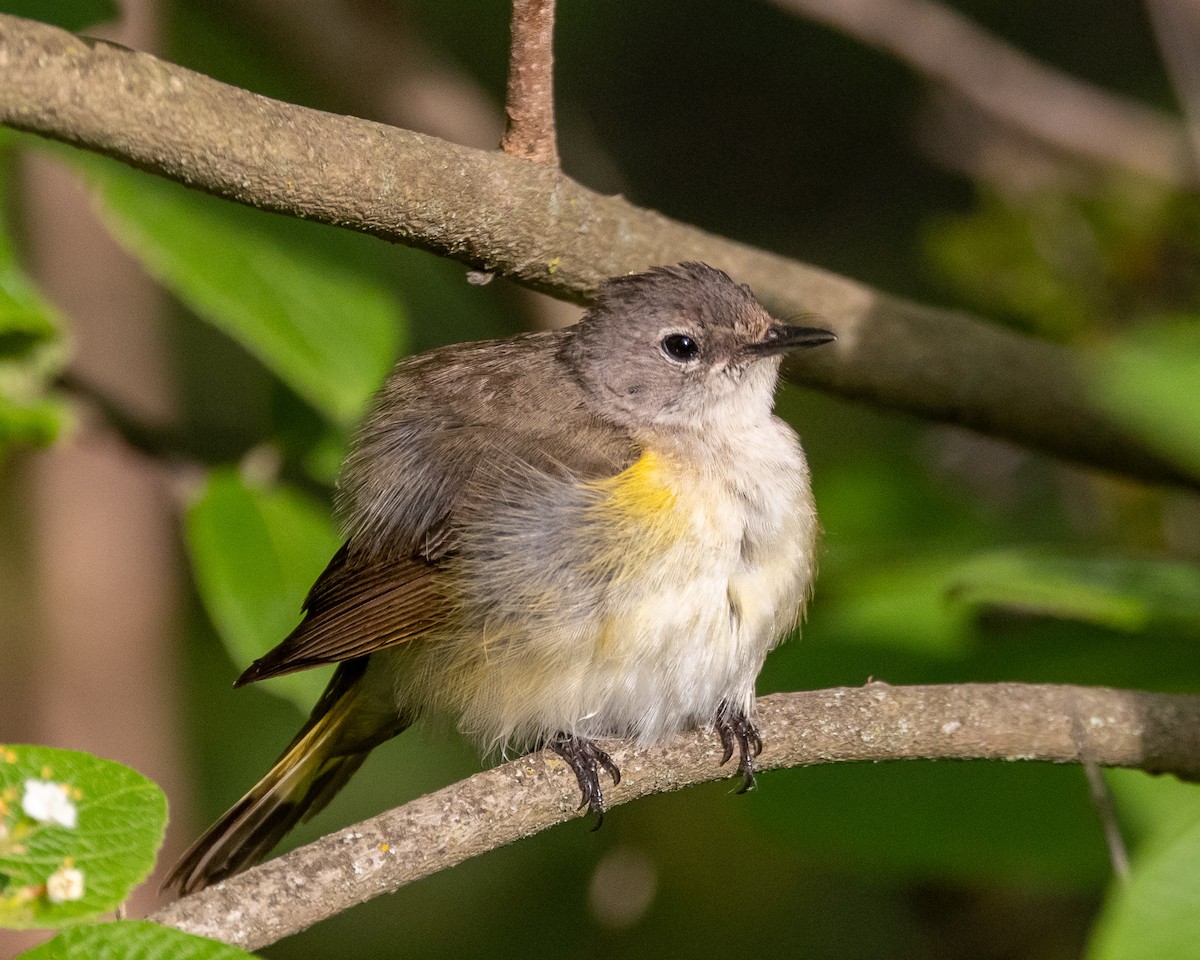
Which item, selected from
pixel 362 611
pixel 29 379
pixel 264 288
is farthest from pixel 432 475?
pixel 29 379

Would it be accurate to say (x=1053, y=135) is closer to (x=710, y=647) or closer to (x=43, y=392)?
(x=710, y=647)

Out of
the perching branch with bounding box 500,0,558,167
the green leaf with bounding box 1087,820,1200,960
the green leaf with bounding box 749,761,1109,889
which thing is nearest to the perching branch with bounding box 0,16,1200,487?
the perching branch with bounding box 500,0,558,167

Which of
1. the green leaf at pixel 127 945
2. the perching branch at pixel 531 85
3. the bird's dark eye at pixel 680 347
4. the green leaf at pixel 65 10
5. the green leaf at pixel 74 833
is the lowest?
the green leaf at pixel 127 945

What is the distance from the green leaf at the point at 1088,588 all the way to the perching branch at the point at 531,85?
4.60 feet

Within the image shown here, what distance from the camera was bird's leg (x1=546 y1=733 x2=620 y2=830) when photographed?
308 cm

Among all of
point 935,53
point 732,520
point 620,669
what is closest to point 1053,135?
point 935,53

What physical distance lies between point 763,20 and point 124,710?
4473mm

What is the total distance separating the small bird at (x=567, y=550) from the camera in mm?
3271

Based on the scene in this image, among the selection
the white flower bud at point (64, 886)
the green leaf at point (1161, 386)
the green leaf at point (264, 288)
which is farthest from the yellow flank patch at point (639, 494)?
the white flower bud at point (64, 886)

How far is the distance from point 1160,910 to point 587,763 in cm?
123

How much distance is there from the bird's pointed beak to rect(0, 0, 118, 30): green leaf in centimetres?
171

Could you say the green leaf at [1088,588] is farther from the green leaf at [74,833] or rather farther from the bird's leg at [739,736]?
the green leaf at [74,833]

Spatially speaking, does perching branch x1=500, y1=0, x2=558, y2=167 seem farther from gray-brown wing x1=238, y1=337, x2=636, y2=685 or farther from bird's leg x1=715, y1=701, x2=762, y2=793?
bird's leg x1=715, y1=701, x2=762, y2=793

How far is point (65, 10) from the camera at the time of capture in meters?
3.33
